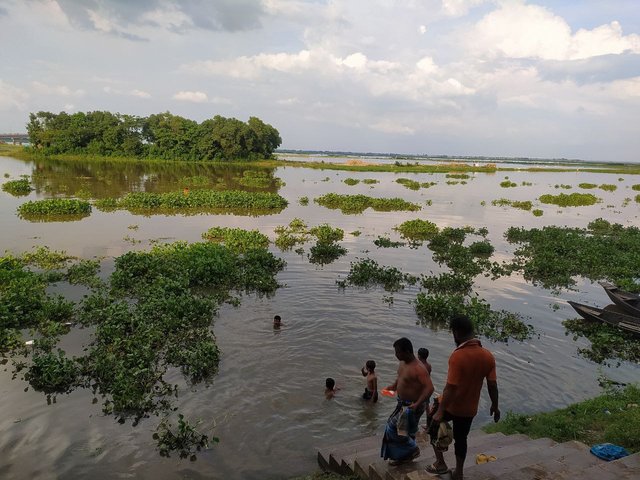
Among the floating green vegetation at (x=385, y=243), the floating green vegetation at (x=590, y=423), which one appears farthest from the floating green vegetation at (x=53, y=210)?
the floating green vegetation at (x=590, y=423)

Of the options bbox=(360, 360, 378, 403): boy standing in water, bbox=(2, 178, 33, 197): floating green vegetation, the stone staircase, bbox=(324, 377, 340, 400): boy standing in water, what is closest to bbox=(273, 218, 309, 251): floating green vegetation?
Result: bbox=(324, 377, 340, 400): boy standing in water

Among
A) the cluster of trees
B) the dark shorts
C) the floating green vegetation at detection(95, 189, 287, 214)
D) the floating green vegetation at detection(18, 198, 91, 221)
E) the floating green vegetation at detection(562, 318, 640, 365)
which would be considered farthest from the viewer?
the cluster of trees

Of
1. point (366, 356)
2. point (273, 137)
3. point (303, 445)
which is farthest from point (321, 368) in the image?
point (273, 137)

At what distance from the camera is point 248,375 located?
9797mm

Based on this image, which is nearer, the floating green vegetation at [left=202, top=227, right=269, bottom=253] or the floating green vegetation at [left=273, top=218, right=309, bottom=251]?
the floating green vegetation at [left=202, top=227, right=269, bottom=253]

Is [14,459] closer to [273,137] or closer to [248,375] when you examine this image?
[248,375]

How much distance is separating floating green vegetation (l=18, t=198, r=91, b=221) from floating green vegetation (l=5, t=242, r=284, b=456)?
1079 cm

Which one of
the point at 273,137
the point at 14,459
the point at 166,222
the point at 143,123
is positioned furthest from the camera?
the point at 273,137

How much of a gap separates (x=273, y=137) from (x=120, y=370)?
91061 millimetres

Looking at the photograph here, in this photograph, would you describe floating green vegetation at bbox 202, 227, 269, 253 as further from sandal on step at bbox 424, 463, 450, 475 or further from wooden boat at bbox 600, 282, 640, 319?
sandal on step at bbox 424, 463, 450, 475

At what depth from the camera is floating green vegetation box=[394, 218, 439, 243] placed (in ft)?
83.4

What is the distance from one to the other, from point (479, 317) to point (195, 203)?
25.5 meters

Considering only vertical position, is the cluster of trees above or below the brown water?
above

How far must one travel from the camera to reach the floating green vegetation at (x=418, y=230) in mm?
25406
